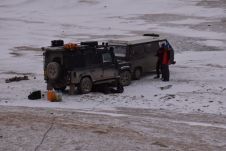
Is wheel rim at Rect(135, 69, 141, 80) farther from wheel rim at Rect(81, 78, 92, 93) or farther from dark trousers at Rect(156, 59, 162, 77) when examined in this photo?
wheel rim at Rect(81, 78, 92, 93)

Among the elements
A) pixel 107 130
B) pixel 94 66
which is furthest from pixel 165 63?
pixel 107 130

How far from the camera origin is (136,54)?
22.2 m

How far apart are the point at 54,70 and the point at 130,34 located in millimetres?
A: 22852

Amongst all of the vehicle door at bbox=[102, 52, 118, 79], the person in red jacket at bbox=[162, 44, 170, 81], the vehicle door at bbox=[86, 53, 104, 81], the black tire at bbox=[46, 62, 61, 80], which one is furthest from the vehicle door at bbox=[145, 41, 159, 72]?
the black tire at bbox=[46, 62, 61, 80]

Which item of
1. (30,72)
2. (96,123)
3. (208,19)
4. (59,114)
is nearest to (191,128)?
(96,123)

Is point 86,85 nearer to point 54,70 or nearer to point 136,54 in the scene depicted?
point 54,70

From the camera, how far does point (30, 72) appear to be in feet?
82.6

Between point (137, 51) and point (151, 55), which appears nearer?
point (137, 51)

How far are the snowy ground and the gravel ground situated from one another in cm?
172

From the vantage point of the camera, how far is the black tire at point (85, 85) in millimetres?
18500

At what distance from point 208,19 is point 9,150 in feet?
135

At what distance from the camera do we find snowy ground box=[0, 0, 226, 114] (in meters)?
17.3

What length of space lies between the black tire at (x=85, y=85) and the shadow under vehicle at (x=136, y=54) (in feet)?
7.20

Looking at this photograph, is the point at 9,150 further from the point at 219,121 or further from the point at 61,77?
the point at 61,77
